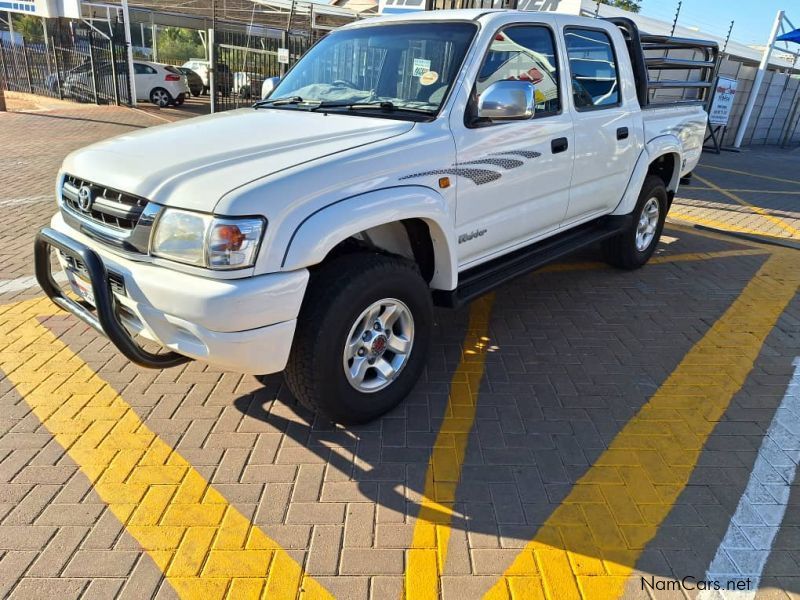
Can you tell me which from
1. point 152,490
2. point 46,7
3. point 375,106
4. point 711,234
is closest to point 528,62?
point 375,106

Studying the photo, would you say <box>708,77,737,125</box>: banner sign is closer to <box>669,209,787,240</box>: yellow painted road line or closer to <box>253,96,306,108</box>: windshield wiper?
<box>669,209,787,240</box>: yellow painted road line

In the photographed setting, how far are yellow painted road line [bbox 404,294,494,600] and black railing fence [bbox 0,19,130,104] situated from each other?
54.7 ft

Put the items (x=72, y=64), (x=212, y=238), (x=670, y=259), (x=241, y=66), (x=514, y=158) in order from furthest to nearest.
Result: 1. (x=72, y=64)
2. (x=241, y=66)
3. (x=670, y=259)
4. (x=514, y=158)
5. (x=212, y=238)

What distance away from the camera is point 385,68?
3.62m

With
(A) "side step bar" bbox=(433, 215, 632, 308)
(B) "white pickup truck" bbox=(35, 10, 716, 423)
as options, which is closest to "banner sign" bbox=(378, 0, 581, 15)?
(A) "side step bar" bbox=(433, 215, 632, 308)

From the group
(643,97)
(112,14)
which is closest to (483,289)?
(643,97)

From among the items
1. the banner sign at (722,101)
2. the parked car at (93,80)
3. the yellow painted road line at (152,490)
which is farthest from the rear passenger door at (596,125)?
the parked car at (93,80)

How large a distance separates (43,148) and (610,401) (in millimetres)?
11227

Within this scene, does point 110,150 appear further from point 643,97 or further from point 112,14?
point 112,14

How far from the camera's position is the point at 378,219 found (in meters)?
2.77

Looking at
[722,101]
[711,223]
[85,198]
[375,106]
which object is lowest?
[711,223]

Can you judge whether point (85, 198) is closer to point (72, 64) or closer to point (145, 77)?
point (145, 77)

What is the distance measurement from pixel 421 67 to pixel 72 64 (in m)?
18.3

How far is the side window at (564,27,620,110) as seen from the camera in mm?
4148
